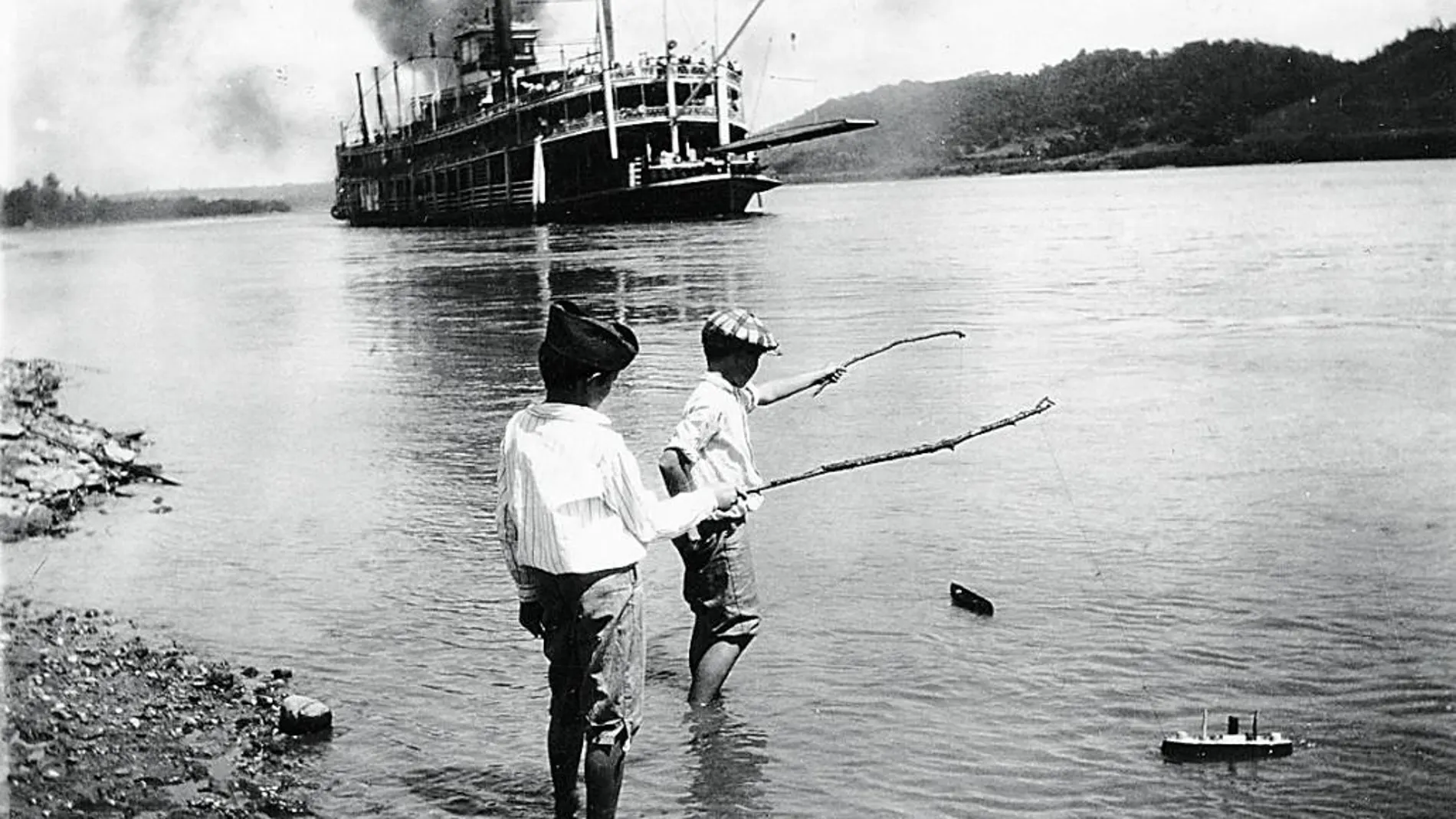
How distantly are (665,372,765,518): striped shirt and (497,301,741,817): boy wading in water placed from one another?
29.7 inches

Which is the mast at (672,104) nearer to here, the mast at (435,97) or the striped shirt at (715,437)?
the mast at (435,97)

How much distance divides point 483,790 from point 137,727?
4.49ft

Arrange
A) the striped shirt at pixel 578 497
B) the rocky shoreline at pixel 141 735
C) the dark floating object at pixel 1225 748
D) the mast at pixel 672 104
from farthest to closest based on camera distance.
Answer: the mast at pixel 672 104 → the dark floating object at pixel 1225 748 → the rocky shoreline at pixel 141 735 → the striped shirt at pixel 578 497

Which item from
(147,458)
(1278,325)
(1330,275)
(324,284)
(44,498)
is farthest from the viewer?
(324,284)

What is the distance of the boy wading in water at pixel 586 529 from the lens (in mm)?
3650

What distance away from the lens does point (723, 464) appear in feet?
15.4

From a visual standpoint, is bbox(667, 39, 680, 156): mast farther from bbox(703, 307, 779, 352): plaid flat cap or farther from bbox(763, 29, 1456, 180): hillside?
bbox(703, 307, 779, 352): plaid flat cap

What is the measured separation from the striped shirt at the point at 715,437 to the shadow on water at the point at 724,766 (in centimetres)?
101

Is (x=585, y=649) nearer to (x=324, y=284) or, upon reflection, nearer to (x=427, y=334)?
(x=427, y=334)

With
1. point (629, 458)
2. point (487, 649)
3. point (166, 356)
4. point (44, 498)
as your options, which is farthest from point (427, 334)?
point (629, 458)

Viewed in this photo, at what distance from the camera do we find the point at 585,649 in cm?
374

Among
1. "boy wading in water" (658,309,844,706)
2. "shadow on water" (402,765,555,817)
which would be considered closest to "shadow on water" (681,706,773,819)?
"boy wading in water" (658,309,844,706)

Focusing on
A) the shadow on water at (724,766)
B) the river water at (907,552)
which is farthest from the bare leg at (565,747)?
the shadow on water at (724,766)

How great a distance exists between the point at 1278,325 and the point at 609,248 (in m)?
23.3
